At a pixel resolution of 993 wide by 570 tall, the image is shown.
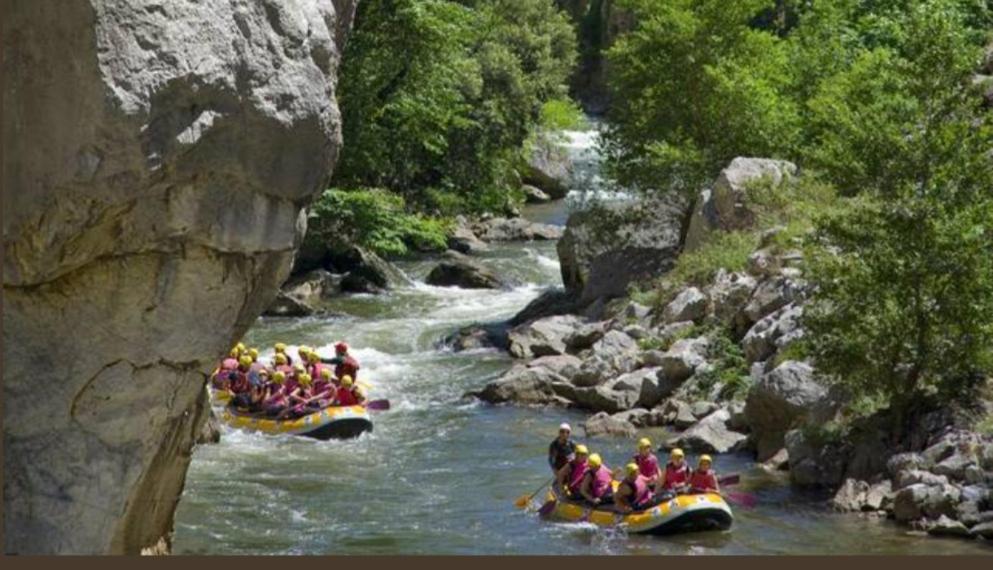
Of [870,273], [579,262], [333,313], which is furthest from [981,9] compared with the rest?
[870,273]

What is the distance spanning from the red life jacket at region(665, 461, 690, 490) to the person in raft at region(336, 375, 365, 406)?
7.30 metres

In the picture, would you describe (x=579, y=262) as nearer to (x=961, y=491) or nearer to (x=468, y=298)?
(x=468, y=298)

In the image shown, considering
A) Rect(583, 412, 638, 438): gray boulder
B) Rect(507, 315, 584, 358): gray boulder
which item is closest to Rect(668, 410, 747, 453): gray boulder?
Rect(583, 412, 638, 438): gray boulder

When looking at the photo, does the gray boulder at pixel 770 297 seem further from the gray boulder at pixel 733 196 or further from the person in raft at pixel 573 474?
the person in raft at pixel 573 474

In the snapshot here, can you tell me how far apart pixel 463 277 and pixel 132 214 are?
92.8 ft

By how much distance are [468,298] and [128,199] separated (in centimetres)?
2700

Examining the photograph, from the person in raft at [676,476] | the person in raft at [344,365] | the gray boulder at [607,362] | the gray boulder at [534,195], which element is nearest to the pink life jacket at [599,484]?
the person in raft at [676,476]

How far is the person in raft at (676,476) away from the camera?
20844 mm

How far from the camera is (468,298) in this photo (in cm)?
3847

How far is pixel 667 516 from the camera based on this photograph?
20734mm

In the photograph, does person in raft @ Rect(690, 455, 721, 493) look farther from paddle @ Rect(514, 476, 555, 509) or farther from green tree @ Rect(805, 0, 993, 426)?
green tree @ Rect(805, 0, 993, 426)

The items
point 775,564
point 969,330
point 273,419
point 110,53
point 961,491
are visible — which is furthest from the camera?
point 273,419

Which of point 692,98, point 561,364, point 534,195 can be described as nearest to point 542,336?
point 561,364

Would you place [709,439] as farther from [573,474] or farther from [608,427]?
[573,474]
